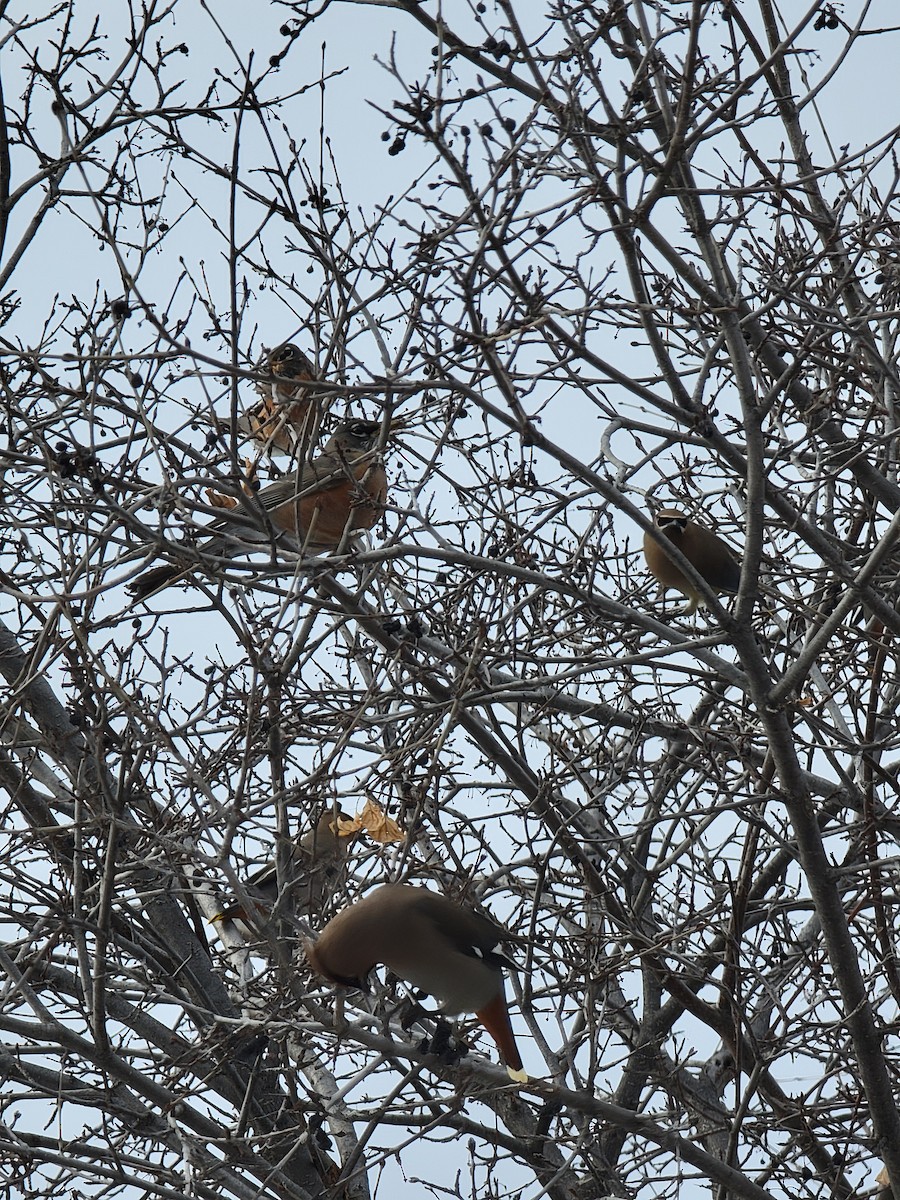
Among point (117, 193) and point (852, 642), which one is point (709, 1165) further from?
point (117, 193)

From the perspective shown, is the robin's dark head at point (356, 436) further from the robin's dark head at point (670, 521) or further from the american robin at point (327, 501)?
the robin's dark head at point (670, 521)

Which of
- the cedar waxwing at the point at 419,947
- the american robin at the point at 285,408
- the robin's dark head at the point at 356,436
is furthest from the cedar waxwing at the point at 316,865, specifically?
the robin's dark head at the point at 356,436

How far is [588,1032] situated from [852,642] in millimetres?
2228

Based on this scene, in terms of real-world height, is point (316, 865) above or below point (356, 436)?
below

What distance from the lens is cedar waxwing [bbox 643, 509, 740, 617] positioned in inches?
250

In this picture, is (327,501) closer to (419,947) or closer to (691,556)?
(691,556)

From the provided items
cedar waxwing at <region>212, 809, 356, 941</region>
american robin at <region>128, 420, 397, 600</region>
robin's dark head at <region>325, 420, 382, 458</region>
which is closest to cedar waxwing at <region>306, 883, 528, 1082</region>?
cedar waxwing at <region>212, 809, 356, 941</region>

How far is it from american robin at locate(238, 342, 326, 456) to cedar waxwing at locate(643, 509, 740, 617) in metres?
1.74

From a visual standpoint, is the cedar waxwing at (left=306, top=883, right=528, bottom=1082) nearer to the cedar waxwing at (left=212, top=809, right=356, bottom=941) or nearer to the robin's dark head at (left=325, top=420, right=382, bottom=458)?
the cedar waxwing at (left=212, top=809, right=356, bottom=941)

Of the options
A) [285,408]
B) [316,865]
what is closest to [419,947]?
[316,865]

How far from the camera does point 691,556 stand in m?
6.67

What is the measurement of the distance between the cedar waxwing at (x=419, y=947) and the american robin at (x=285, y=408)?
1442 millimetres

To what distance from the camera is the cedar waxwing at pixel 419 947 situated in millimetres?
3703

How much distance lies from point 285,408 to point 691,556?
7.43ft
